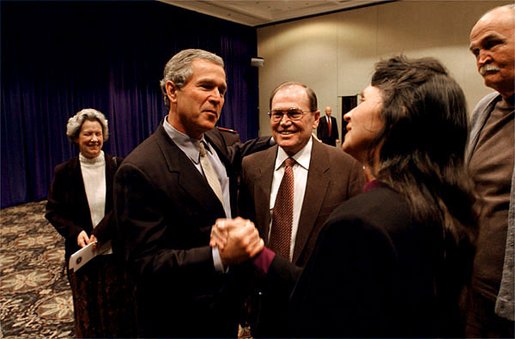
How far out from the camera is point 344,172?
6.10 ft

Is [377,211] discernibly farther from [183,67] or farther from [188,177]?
[183,67]

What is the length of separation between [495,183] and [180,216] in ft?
4.04

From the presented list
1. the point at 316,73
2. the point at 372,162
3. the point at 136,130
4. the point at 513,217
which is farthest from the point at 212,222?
the point at 316,73

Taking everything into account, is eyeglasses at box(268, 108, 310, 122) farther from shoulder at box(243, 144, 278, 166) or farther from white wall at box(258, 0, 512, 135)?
white wall at box(258, 0, 512, 135)

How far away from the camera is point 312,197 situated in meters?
1.79

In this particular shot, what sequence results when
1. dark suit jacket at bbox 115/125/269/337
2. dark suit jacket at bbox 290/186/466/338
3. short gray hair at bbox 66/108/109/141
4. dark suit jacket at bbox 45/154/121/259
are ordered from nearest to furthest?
1. dark suit jacket at bbox 290/186/466/338
2. dark suit jacket at bbox 115/125/269/337
3. dark suit jacket at bbox 45/154/121/259
4. short gray hair at bbox 66/108/109/141

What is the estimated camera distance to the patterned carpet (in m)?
2.82

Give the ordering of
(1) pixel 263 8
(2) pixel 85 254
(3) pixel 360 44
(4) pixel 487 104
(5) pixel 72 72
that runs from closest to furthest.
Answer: (4) pixel 487 104 → (2) pixel 85 254 → (5) pixel 72 72 → (3) pixel 360 44 → (1) pixel 263 8

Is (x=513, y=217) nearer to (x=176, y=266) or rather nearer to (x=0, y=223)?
(x=176, y=266)

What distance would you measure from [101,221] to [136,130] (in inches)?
294

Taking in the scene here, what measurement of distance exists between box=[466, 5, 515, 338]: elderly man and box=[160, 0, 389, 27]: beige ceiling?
8.81m

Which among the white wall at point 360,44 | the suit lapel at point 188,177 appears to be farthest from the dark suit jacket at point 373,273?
the white wall at point 360,44

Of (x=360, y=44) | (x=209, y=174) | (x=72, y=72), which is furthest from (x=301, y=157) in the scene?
(x=360, y=44)

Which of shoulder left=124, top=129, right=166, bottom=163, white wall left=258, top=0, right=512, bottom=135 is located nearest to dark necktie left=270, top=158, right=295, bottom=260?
shoulder left=124, top=129, right=166, bottom=163
